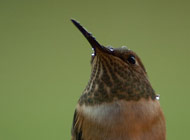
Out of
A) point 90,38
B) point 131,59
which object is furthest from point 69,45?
point 90,38

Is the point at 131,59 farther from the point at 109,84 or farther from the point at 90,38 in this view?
the point at 90,38

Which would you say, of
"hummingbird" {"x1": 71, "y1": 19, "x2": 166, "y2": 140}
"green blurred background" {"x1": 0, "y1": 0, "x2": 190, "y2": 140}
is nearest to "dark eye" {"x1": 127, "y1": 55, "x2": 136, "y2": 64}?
"hummingbird" {"x1": 71, "y1": 19, "x2": 166, "y2": 140}

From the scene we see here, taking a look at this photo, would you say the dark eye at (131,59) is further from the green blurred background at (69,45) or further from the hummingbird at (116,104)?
the green blurred background at (69,45)

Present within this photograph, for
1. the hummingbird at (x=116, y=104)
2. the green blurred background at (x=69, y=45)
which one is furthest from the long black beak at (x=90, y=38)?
the green blurred background at (x=69, y=45)

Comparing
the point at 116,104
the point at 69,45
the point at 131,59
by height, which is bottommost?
the point at 116,104

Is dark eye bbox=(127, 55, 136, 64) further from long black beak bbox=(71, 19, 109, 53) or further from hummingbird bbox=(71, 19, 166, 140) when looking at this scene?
long black beak bbox=(71, 19, 109, 53)

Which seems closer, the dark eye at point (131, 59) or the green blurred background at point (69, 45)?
the dark eye at point (131, 59)

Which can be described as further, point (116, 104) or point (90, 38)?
point (116, 104)
